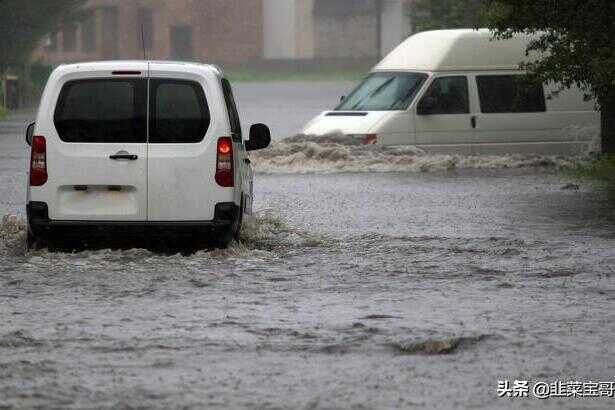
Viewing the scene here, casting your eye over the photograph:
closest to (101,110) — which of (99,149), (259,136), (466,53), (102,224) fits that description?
(99,149)

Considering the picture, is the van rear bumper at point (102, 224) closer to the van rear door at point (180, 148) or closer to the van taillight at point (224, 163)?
the van rear door at point (180, 148)

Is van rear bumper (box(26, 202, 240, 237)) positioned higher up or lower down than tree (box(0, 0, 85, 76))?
lower down

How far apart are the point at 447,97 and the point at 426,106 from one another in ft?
1.80

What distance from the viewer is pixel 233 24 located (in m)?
116

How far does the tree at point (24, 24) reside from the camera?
54312 millimetres

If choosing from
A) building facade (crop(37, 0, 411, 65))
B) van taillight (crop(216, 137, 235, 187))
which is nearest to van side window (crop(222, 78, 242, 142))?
van taillight (crop(216, 137, 235, 187))

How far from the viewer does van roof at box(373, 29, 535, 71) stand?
87.6 ft

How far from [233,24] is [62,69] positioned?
103 meters

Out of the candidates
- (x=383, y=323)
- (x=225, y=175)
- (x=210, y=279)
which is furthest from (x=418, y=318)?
(x=225, y=175)

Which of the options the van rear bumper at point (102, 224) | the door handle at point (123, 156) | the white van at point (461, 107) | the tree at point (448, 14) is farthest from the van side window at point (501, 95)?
the tree at point (448, 14)

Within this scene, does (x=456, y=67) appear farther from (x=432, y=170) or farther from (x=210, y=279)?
(x=210, y=279)

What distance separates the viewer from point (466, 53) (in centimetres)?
2681

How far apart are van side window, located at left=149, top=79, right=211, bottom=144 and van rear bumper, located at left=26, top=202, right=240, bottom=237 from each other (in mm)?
634

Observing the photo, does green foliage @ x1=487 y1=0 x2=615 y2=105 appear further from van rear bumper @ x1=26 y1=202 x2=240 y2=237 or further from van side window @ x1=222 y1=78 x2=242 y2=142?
van rear bumper @ x1=26 y1=202 x2=240 y2=237
